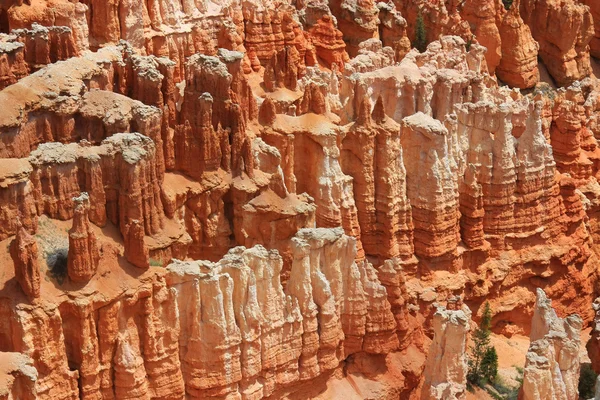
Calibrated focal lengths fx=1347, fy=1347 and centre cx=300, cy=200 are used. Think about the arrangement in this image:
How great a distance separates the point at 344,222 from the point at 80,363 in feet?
42.1

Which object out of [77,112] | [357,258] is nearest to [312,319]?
[357,258]

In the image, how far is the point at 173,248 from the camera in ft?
112

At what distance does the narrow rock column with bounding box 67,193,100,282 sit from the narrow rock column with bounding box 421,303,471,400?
1080cm

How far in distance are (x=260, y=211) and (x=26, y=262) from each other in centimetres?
867

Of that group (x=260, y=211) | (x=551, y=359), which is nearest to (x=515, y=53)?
(x=551, y=359)

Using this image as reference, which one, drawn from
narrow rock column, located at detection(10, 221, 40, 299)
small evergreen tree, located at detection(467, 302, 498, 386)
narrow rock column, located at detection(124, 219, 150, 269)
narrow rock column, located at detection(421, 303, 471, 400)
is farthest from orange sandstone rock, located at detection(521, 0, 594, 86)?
narrow rock column, located at detection(10, 221, 40, 299)

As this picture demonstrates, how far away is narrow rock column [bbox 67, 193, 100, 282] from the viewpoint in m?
31.0

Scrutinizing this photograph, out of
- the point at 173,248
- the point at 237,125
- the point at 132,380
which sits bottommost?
the point at 132,380

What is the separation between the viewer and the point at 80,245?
102 feet

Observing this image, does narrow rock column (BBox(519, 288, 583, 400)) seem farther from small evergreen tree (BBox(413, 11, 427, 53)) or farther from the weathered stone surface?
small evergreen tree (BBox(413, 11, 427, 53))

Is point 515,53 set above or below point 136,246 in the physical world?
above


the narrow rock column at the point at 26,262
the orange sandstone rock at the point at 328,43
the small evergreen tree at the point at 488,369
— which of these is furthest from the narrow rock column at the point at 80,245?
the orange sandstone rock at the point at 328,43

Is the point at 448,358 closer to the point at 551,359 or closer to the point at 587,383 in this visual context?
the point at 551,359

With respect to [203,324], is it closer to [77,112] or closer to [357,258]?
[77,112]
